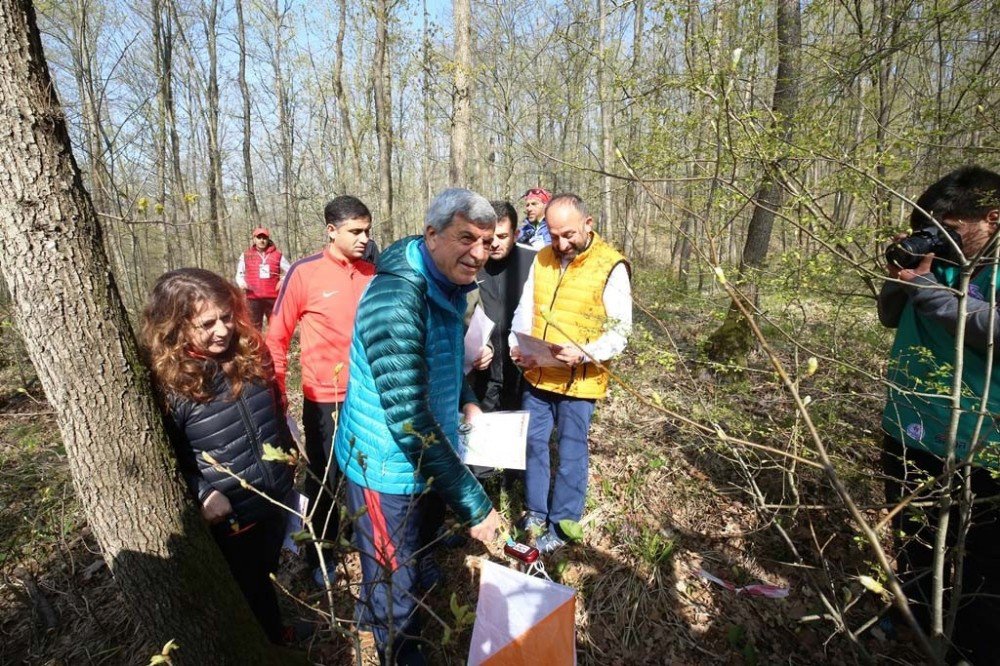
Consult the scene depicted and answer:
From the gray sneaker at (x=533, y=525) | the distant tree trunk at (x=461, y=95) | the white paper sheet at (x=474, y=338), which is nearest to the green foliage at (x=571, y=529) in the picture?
the gray sneaker at (x=533, y=525)

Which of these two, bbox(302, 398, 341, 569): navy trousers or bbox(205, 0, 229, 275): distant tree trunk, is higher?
bbox(205, 0, 229, 275): distant tree trunk

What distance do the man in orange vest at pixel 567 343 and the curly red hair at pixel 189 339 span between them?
128 centimetres

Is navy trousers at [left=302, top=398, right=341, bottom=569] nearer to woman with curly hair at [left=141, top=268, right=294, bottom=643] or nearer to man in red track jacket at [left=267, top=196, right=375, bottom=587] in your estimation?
man in red track jacket at [left=267, top=196, right=375, bottom=587]

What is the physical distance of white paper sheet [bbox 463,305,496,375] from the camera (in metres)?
2.74

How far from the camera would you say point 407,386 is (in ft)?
4.94

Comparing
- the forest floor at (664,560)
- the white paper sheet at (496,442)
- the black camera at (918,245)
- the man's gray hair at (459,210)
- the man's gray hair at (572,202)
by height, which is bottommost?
the forest floor at (664,560)

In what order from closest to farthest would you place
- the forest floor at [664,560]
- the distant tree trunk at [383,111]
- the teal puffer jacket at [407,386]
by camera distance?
the teal puffer jacket at [407,386] < the forest floor at [664,560] < the distant tree trunk at [383,111]

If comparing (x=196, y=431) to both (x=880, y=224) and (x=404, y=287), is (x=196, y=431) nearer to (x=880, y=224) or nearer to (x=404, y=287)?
(x=404, y=287)

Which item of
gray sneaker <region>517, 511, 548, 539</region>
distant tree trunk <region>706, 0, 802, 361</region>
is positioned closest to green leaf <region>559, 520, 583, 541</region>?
gray sneaker <region>517, 511, 548, 539</region>

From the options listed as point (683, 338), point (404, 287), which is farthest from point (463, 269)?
point (683, 338)

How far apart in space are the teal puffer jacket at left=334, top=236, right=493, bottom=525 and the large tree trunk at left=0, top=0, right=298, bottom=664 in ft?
1.90

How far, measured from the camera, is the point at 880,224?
6.06 feet

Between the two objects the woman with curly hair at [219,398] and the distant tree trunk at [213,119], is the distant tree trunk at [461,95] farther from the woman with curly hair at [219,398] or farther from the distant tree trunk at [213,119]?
the distant tree trunk at [213,119]

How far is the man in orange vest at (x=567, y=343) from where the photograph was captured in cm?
255
